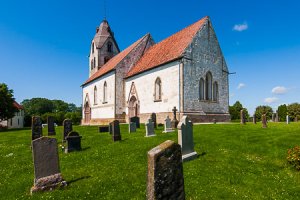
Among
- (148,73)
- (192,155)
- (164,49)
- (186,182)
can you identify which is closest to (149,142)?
(192,155)

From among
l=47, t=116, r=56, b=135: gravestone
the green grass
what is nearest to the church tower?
l=47, t=116, r=56, b=135: gravestone

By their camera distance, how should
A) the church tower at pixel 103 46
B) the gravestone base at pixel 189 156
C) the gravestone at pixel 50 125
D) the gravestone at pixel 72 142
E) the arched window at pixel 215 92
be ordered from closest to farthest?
the gravestone base at pixel 189 156 < the gravestone at pixel 72 142 < the gravestone at pixel 50 125 < the arched window at pixel 215 92 < the church tower at pixel 103 46

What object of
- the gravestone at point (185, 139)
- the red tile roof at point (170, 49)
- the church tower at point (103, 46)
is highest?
the church tower at point (103, 46)

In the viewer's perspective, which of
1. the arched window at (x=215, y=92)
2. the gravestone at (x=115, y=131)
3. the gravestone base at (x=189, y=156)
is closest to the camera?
the gravestone base at (x=189, y=156)

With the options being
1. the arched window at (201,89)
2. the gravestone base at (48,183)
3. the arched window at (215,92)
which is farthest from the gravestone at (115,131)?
the arched window at (215,92)

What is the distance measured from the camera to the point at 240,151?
1052 centimetres

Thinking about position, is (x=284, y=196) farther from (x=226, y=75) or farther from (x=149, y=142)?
(x=226, y=75)

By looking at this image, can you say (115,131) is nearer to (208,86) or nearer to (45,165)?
(45,165)

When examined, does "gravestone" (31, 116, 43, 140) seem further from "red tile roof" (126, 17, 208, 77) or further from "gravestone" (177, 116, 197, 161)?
"red tile roof" (126, 17, 208, 77)

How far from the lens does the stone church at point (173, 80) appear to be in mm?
23734

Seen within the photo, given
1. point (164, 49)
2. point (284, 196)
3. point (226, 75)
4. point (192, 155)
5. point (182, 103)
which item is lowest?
point (284, 196)

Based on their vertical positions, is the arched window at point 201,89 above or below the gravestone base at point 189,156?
above

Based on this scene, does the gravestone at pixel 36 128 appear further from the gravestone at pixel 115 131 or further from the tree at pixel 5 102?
the tree at pixel 5 102

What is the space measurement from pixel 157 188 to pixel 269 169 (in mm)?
6189
